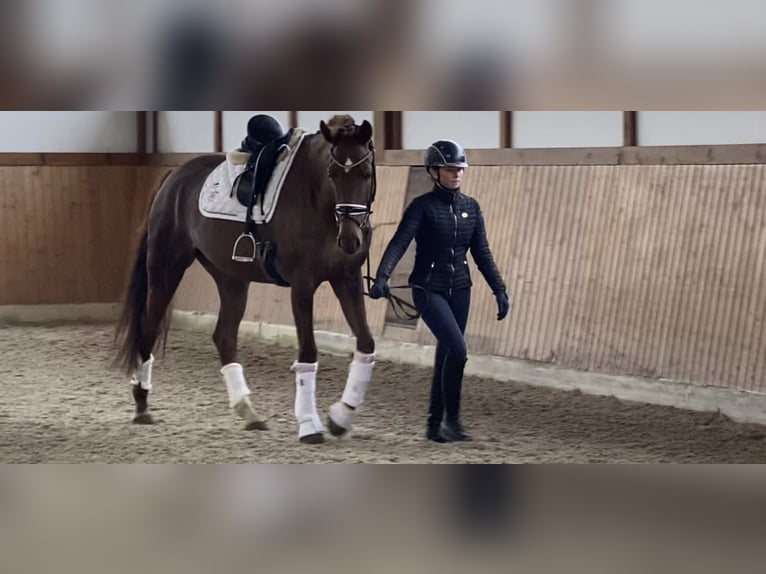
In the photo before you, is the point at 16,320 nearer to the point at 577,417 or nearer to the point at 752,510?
the point at 577,417

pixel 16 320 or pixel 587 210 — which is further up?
pixel 587 210

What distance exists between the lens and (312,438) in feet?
12.4

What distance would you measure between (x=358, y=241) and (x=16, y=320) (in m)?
4.80

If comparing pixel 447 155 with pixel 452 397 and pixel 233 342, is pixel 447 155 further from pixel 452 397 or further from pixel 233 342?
pixel 233 342

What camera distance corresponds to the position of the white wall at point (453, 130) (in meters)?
5.36

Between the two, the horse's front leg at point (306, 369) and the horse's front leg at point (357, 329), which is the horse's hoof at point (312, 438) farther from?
the horse's front leg at point (357, 329)

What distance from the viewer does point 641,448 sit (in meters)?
3.80

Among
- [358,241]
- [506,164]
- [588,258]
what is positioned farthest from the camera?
[506,164]

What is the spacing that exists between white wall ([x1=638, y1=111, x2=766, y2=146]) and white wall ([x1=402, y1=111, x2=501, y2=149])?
726 mm

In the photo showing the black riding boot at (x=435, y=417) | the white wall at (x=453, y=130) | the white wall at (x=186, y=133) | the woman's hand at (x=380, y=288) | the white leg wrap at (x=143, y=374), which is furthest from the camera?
the white wall at (x=186, y=133)

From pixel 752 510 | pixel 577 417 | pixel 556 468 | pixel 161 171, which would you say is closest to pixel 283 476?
pixel 556 468

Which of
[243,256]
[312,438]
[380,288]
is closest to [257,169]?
[243,256]

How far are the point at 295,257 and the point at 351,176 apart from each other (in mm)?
592

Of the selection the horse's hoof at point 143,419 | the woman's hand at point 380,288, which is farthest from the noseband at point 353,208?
the horse's hoof at point 143,419
